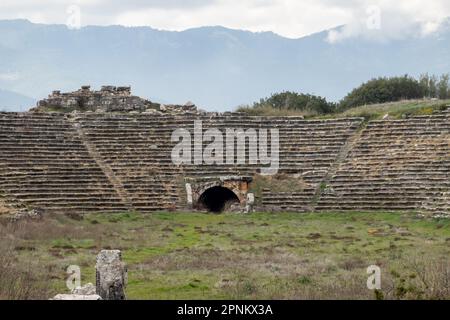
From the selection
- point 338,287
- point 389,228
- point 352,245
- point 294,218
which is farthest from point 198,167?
point 338,287

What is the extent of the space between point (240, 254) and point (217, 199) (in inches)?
678

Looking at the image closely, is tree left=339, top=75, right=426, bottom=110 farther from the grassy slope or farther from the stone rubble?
the stone rubble

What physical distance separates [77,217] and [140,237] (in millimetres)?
5731

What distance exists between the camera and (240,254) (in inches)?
870

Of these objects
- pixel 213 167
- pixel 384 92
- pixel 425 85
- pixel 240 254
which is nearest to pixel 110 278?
pixel 240 254

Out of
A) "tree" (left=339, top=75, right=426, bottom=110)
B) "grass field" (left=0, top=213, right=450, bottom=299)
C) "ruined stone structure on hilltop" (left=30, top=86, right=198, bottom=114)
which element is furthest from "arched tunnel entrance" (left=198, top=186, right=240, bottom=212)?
"tree" (left=339, top=75, right=426, bottom=110)

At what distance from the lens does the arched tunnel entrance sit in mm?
37500

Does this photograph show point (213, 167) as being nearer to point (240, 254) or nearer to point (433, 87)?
point (240, 254)

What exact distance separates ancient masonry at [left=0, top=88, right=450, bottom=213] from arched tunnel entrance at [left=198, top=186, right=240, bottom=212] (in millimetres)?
57

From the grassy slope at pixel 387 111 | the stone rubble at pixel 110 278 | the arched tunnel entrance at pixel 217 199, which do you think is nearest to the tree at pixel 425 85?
the grassy slope at pixel 387 111

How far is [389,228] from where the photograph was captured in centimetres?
2831

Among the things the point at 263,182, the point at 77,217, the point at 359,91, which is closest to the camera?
the point at 77,217

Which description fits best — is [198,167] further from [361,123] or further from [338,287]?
[338,287]

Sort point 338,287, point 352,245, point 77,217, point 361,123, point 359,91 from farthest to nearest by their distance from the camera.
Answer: point 359,91 → point 361,123 → point 77,217 → point 352,245 → point 338,287
